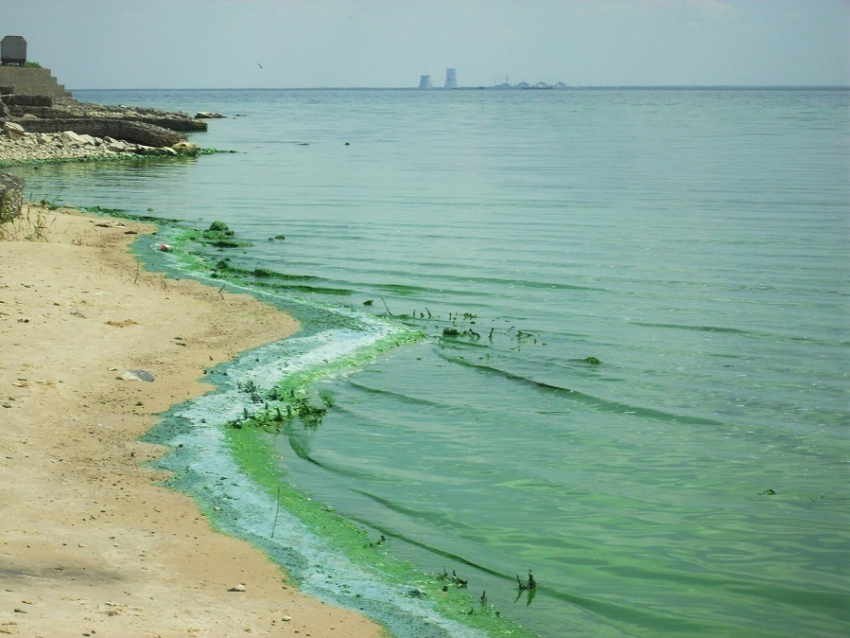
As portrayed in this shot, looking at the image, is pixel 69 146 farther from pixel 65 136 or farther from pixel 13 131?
pixel 13 131

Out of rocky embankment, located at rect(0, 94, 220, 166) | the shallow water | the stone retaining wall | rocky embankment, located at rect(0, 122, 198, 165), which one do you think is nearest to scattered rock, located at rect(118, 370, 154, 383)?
the shallow water

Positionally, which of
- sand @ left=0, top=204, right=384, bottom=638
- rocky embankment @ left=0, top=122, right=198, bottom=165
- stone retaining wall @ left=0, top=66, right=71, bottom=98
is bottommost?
sand @ left=0, top=204, right=384, bottom=638

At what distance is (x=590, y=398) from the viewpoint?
35.2 ft

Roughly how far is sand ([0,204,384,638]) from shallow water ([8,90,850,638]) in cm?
122

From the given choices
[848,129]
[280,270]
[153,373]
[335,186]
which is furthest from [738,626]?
[848,129]

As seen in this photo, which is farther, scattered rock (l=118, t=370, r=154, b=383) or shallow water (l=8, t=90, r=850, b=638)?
scattered rock (l=118, t=370, r=154, b=383)

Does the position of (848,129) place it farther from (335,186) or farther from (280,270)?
(280,270)

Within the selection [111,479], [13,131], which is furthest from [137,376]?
[13,131]

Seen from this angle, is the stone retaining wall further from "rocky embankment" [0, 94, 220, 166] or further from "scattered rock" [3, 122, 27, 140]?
"scattered rock" [3, 122, 27, 140]

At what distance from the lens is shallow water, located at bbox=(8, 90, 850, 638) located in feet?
23.1

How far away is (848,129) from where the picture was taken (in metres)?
64.0

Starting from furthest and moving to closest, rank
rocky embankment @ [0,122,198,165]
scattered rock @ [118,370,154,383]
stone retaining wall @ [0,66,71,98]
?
stone retaining wall @ [0,66,71,98] < rocky embankment @ [0,122,198,165] < scattered rock @ [118,370,154,383]

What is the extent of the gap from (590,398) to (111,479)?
5.14 m

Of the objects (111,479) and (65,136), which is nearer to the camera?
(111,479)
